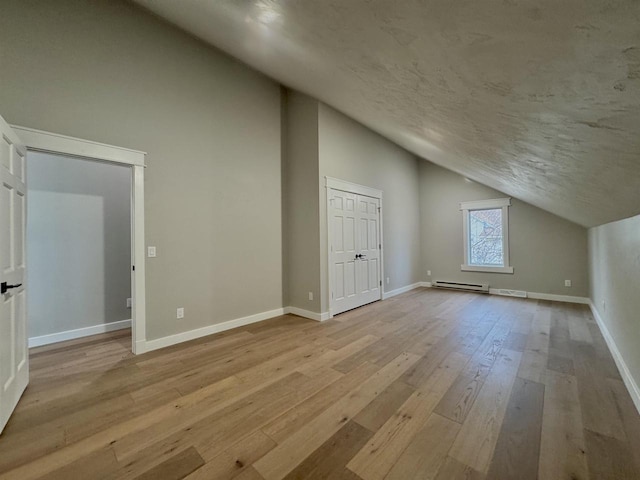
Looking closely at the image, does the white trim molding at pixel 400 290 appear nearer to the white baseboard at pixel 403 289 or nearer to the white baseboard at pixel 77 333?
the white baseboard at pixel 403 289

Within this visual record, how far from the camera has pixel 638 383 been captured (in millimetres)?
1800

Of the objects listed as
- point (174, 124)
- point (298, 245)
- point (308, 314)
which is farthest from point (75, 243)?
point (308, 314)

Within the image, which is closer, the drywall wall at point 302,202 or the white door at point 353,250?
the drywall wall at point 302,202

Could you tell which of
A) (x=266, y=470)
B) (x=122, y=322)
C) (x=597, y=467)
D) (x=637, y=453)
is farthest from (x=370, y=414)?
(x=122, y=322)

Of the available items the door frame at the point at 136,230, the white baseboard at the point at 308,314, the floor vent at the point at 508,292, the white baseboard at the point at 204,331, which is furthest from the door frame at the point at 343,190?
the floor vent at the point at 508,292

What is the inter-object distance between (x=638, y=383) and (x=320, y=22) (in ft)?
10.2

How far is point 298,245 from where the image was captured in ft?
13.4

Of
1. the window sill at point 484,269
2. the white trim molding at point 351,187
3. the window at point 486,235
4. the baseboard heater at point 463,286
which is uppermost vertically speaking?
the white trim molding at point 351,187

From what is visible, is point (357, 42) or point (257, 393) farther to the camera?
point (257, 393)

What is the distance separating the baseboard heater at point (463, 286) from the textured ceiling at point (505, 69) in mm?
3863

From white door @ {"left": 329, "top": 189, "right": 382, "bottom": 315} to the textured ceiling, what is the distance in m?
2.10

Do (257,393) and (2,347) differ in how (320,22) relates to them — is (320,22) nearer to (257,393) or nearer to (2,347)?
(257,393)

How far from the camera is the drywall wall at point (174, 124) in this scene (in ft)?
7.69

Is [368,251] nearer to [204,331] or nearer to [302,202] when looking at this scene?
[302,202]
